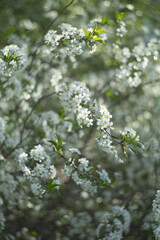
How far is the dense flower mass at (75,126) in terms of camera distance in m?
3.00

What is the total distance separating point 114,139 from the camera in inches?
112

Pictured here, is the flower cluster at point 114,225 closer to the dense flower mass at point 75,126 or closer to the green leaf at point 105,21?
the dense flower mass at point 75,126

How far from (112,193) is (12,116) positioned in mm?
2789

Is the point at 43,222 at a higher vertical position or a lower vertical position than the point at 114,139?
lower

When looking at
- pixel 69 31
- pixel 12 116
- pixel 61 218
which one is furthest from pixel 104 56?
pixel 61 218

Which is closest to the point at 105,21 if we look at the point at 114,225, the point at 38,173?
the point at 38,173

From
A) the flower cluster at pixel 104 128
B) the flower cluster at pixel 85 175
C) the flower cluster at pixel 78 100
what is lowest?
the flower cluster at pixel 85 175

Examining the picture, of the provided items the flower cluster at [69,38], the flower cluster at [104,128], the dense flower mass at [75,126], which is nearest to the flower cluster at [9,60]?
the dense flower mass at [75,126]

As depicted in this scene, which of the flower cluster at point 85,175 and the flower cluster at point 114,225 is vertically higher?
the flower cluster at point 85,175

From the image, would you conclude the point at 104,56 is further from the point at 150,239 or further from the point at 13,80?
the point at 150,239

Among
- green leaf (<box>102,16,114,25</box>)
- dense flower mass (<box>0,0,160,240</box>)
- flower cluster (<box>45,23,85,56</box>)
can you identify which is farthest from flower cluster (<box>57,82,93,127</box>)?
green leaf (<box>102,16,114,25</box>)

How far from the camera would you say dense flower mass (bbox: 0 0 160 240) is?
9.85 ft

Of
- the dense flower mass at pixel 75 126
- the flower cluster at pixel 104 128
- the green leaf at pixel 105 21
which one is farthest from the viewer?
the green leaf at pixel 105 21

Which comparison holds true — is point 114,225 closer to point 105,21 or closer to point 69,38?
point 69,38
